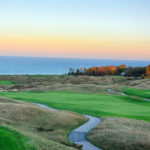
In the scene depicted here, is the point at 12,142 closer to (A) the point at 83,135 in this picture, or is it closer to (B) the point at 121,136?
(A) the point at 83,135

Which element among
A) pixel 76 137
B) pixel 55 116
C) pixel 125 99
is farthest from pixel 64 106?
pixel 125 99

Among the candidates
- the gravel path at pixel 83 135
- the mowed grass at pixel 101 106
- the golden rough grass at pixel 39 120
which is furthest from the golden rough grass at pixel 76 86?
the golden rough grass at pixel 39 120

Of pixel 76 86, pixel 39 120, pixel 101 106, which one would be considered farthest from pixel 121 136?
pixel 76 86

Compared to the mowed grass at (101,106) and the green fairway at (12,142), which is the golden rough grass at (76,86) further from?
the green fairway at (12,142)

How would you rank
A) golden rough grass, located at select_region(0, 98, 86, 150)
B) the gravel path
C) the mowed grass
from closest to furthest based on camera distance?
the gravel path, golden rough grass, located at select_region(0, 98, 86, 150), the mowed grass

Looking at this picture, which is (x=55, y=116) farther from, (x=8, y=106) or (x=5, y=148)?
(x=5, y=148)

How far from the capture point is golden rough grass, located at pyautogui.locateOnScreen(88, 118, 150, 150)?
1899 centimetres

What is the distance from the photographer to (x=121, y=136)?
20.6 metres

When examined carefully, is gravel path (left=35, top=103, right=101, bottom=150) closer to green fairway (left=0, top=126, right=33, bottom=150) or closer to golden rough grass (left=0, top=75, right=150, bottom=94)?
green fairway (left=0, top=126, right=33, bottom=150)

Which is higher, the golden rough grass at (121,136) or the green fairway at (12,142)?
the green fairway at (12,142)

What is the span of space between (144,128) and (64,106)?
665 inches

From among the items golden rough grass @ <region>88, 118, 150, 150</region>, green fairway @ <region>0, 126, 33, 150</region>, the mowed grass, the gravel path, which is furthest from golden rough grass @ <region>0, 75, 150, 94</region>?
green fairway @ <region>0, 126, 33, 150</region>

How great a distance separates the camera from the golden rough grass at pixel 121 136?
19.0m

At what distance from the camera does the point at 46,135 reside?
21594mm
